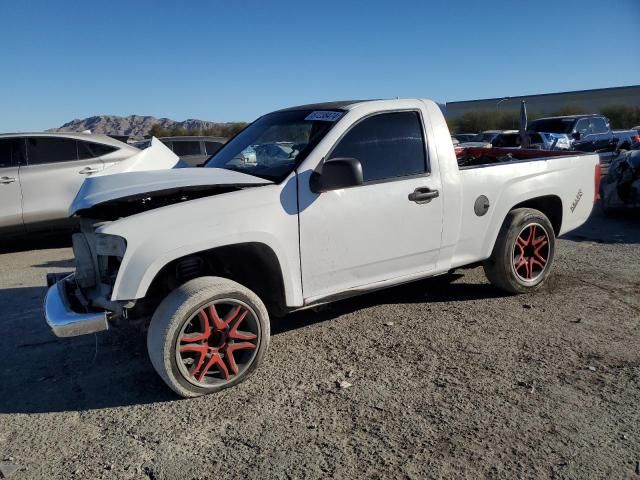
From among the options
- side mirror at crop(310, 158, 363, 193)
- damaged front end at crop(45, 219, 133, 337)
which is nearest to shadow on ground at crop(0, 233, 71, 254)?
damaged front end at crop(45, 219, 133, 337)

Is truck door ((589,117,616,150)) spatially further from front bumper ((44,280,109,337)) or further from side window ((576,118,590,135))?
front bumper ((44,280,109,337))

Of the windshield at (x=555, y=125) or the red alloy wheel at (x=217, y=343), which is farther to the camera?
the windshield at (x=555, y=125)

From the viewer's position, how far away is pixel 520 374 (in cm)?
352

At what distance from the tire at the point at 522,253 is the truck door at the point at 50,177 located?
5.73 m

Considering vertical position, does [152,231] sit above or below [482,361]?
above

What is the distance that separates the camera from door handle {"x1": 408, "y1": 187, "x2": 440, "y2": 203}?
409cm

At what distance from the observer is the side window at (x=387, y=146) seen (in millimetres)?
3965

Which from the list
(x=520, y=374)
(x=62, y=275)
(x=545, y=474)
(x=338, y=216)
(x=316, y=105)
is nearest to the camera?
(x=545, y=474)

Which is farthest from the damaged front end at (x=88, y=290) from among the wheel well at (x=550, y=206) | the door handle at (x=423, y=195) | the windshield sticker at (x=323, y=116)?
the wheel well at (x=550, y=206)

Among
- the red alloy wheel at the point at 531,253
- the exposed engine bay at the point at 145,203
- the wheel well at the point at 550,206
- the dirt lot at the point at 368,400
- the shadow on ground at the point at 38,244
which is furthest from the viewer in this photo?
the shadow on ground at the point at 38,244

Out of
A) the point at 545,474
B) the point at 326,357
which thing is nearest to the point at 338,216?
the point at 326,357

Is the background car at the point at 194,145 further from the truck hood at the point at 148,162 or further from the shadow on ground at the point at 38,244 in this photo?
the truck hood at the point at 148,162

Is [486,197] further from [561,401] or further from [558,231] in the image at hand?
[561,401]

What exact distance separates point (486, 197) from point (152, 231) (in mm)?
2811
